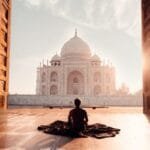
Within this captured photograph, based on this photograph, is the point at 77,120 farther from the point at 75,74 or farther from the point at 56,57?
the point at 56,57

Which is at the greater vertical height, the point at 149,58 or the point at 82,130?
the point at 149,58

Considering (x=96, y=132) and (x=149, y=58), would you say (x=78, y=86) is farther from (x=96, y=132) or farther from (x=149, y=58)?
(x=96, y=132)

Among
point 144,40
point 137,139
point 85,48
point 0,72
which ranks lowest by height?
point 137,139

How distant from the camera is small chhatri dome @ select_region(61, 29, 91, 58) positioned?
56750 mm

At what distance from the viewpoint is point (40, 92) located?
58188 millimetres

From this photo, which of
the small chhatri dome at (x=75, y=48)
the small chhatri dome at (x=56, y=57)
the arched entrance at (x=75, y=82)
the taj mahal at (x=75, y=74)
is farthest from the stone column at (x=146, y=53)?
the small chhatri dome at (x=56, y=57)

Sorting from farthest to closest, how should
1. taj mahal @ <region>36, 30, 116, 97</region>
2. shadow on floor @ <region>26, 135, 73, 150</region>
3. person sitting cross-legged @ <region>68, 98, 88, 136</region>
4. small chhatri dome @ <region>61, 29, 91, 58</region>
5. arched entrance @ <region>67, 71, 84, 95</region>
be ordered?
arched entrance @ <region>67, 71, 84, 95</region>
small chhatri dome @ <region>61, 29, 91, 58</region>
taj mahal @ <region>36, 30, 116, 97</region>
person sitting cross-legged @ <region>68, 98, 88, 136</region>
shadow on floor @ <region>26, 135, 73, 150</region>

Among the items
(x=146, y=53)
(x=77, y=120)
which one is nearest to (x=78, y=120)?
(x=77, y=120)

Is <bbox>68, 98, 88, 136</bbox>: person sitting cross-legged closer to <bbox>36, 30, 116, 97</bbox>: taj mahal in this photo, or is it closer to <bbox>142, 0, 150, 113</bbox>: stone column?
<bbox>142, 0, 150, 113</bbox>: stone column

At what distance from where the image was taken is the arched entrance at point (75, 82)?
187 ft

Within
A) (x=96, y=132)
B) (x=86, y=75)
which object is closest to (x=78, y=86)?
(x=86, y=75)

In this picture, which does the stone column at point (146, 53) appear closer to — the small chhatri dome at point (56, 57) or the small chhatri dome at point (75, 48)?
the small chhatri dome at point (75, 48)

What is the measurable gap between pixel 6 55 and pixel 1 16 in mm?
2340

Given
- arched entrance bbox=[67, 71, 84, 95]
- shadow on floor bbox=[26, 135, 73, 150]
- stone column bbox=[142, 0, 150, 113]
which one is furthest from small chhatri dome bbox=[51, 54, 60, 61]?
shadow on floor bbox=[26, 135, 73, 150]
